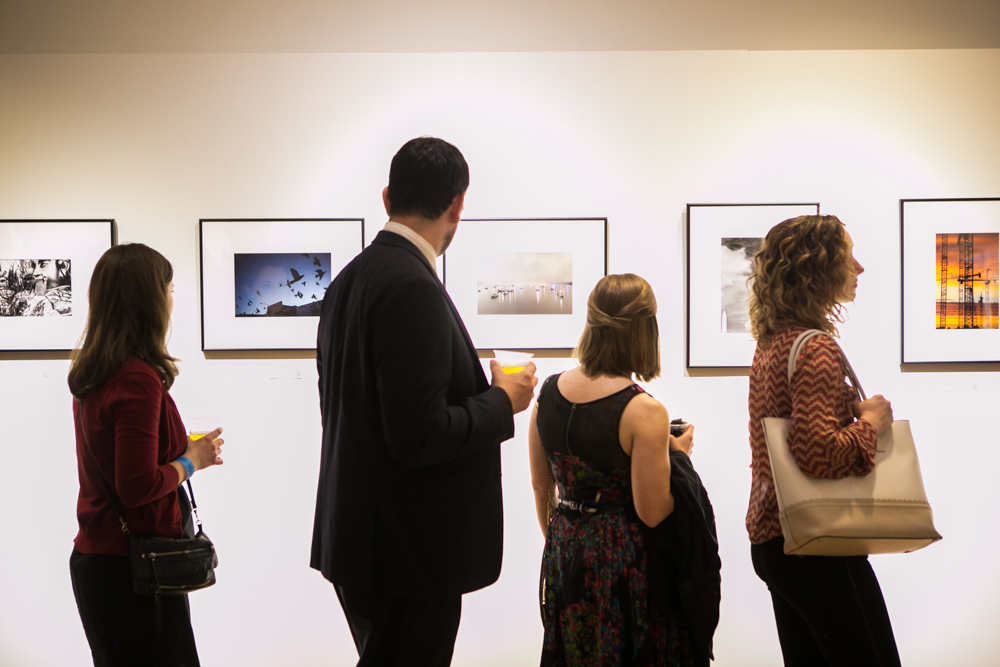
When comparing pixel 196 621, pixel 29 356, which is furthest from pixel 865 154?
pixel 29 356

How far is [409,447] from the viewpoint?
Answer: 3.89 ft

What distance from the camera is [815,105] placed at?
8.97ft

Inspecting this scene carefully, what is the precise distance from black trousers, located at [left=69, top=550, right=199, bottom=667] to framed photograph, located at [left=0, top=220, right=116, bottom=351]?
1473 millimetres

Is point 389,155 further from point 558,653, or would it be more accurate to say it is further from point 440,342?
point 558,653

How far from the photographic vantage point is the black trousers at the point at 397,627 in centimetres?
126

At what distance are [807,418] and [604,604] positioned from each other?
0.68 m

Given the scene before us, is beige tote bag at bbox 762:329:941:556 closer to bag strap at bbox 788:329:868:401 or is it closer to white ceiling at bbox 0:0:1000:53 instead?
bag strap at bbox 788:329:868:401

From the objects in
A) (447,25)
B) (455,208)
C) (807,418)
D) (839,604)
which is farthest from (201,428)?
(447,25)

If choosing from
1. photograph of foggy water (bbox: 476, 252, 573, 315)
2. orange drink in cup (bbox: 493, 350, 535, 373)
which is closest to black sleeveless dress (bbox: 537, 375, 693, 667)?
orange drink in cup (bbox: 493, 350, 535, 373)

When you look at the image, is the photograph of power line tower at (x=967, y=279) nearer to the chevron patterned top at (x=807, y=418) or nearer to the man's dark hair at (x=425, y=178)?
the chevron patterned top at (x=807, y=418)

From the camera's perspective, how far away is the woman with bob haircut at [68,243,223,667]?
1.56 metres

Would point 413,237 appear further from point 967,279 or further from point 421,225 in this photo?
point 967,279

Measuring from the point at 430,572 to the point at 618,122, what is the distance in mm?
2107

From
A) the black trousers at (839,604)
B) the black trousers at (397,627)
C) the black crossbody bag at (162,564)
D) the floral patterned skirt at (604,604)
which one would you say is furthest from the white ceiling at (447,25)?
the black trousers at (397,627)
